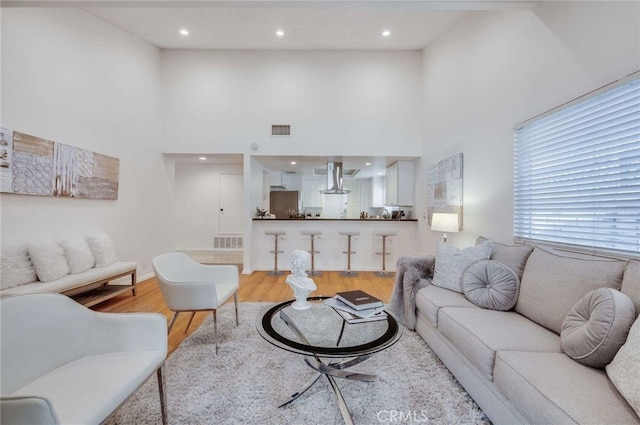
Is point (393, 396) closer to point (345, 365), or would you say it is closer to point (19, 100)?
point (345, 365)

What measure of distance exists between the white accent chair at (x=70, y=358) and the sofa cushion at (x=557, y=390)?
5.78 ft

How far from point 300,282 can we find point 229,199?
552 centimetres

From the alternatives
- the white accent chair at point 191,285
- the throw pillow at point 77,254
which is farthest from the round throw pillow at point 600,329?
the throw pillow at point 77,254

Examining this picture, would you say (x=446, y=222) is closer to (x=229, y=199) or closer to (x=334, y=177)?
(x=334, y=177)

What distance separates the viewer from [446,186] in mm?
3949

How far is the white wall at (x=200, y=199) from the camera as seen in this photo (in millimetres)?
6852

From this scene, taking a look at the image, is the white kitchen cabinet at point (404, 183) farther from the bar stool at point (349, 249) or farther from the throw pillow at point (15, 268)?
the throw pillow at point (15, 268)

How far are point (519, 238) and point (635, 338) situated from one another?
170cm

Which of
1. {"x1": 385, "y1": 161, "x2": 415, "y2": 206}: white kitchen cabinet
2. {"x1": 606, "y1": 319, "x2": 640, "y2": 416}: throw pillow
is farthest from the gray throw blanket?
{"x1": 385, "y1": 161, "x2": 415, "y2": 206}: white kitchen cabinet

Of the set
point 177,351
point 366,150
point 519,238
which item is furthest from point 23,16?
point 519,238

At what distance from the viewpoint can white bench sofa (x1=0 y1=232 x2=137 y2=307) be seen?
2.52 meters

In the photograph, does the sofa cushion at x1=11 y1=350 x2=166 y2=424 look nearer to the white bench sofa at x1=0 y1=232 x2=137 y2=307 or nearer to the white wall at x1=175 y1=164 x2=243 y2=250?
the white bench sofa at x1=0 y1=232 x2=137 y2=307

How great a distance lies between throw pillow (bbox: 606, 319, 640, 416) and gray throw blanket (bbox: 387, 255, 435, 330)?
57.4 inches

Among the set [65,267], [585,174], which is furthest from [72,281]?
[585,174]
